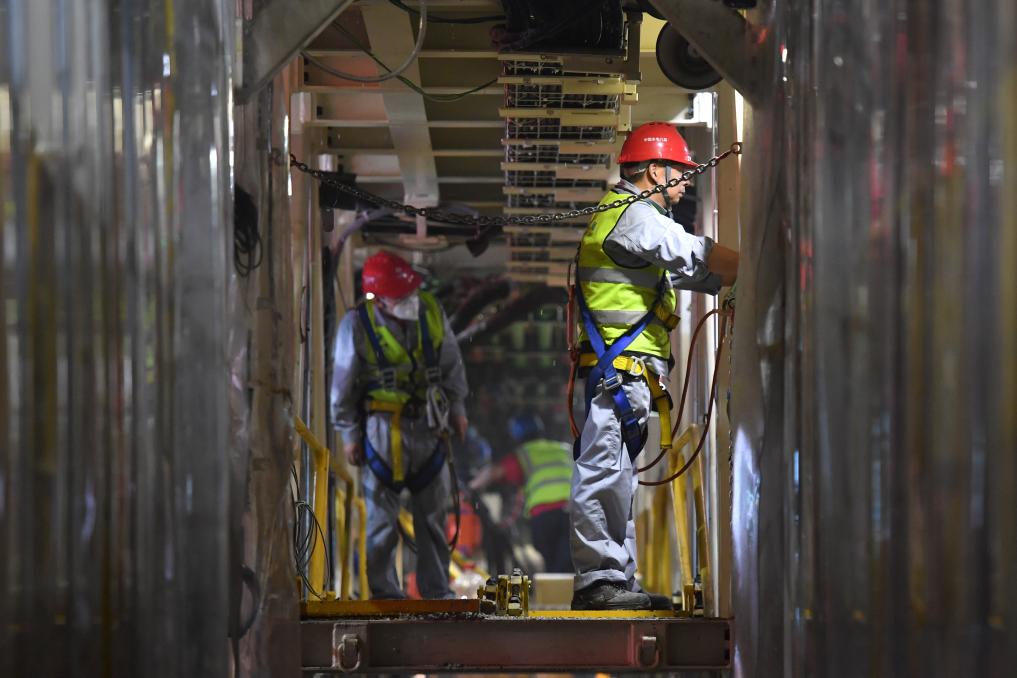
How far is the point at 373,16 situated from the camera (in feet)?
27.3

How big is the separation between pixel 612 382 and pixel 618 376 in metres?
0.04

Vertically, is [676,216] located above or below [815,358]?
above

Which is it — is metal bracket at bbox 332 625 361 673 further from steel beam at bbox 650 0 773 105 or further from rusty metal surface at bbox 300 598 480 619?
steel beam at bbox 650 0 773 105

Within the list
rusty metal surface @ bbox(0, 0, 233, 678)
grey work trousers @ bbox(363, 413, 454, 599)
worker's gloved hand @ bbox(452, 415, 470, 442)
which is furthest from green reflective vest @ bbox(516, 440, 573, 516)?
rusty metal surface @ bbox(0, 0, 233, 678)

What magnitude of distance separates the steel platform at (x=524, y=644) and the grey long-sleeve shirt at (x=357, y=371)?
3.28m

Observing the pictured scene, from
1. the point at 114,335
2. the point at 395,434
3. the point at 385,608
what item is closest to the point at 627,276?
the point at 385,608

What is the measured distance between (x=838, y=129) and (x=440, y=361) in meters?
6.12

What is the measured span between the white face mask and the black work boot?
336 centimetres

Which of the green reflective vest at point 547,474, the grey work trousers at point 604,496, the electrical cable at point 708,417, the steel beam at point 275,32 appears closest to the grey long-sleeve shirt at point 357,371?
the electrical cable at point 708,417

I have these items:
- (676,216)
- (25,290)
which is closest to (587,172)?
(676,216)

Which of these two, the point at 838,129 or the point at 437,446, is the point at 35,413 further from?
the point at 437,446

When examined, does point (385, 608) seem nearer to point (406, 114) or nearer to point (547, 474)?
point (406, 114)

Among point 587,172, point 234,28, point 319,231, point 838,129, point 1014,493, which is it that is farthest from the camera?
Result: point 319,231

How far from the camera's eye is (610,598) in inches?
277
